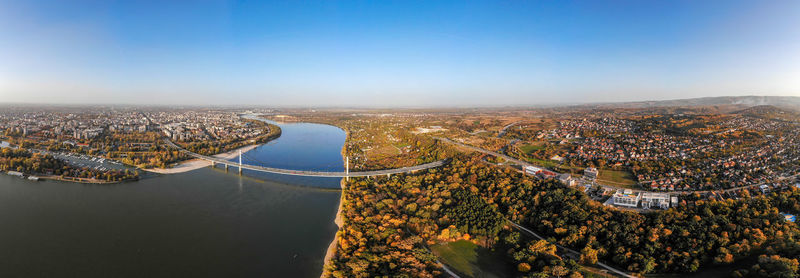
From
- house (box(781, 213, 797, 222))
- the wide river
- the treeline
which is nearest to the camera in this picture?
the treeline

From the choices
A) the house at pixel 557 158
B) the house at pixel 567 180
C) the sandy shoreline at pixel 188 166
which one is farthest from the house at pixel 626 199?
Answer: the sandy shoreline at pixel 188 166

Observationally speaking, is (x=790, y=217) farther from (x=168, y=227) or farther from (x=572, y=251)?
(x=168, y=227)

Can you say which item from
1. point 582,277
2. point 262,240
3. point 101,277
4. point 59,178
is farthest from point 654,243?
point 59,178

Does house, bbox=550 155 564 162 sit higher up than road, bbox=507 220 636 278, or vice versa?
house, bbox=550 155 564 162

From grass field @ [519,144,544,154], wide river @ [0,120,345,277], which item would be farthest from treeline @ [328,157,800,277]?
grass field @ [519,144,544,154]

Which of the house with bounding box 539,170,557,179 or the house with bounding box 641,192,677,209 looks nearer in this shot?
the house with bounding box 641,192,677,209

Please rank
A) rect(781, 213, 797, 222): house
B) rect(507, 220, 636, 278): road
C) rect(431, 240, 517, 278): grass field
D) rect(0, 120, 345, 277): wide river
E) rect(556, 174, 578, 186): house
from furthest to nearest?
rect(556, 174, 578, 186): house → rect(781, 213, 797, 222): house → rect(0, 120, 345, 277): wide river → rect(431, 240, 517, 278): grass field → rect(507, 220, 636, 278): road

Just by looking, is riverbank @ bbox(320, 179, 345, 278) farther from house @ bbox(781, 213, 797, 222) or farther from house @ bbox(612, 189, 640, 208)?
house @ bbox(781, 213, 797, 222)
